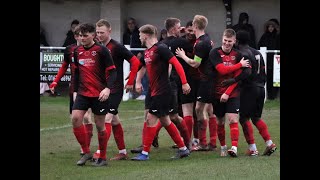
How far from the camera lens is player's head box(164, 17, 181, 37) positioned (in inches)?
516

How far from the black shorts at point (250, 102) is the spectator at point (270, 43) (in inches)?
424

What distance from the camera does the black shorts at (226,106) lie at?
12430 mm

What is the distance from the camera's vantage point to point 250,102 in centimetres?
1261

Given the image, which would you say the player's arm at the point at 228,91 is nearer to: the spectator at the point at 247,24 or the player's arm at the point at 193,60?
the player's arm at the point at 193,60

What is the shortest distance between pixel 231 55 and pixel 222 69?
298 millimetres

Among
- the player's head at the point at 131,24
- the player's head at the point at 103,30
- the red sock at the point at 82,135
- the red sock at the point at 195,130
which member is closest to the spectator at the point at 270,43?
the player's head at the point at 131,24

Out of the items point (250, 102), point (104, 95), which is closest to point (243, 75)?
point (250, 102)

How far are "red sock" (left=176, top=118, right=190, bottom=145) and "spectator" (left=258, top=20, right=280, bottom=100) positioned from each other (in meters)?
10.6

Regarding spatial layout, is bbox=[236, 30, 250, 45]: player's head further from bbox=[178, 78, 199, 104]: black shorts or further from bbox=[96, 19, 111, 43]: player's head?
bbox=[96, 19, 111, 43]: player's head

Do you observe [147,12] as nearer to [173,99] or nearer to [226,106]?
[173,99]

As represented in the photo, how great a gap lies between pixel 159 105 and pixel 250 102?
147 centimetres

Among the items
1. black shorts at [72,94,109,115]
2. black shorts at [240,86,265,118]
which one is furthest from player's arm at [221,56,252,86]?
black shorts at [72,94,109,115]
